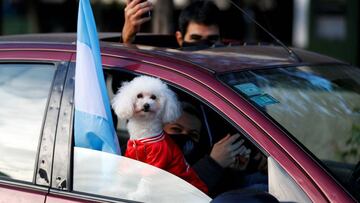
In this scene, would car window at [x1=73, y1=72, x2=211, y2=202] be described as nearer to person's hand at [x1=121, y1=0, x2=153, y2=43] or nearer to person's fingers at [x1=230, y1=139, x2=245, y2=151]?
person's fingers at [x1=230, y1=139, x2=245, y2=151]

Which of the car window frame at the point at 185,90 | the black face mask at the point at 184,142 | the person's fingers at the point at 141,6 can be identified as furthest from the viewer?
the black face mask at the point at 184,142

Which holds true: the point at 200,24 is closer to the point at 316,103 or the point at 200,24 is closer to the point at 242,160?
the point at 242,160

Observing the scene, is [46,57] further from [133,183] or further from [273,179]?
[273,179]

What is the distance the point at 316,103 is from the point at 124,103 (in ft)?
2.67

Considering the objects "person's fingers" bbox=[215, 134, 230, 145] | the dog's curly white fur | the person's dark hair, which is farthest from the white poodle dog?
the person's dark hair

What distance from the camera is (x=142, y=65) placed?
2.69 m

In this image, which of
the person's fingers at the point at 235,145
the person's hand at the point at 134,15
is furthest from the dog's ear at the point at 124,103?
the person's fingers at the point at 235,145

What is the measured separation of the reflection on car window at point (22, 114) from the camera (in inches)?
108

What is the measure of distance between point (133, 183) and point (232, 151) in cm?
57

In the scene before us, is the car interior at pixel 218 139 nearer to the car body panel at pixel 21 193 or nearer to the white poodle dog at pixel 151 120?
the white poodle dog at pixel 151 120

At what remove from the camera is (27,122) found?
2.78m

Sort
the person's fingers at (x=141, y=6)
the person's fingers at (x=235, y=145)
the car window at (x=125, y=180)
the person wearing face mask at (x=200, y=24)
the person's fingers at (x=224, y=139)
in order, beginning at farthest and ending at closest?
the person wearing face mask at (x=200, y=24) < the person's fingers at (x=141, y=6) < the person's fingers at (x=224, y=139) < the person's fingers at (x=235, y=145) < the car window at (x=125, y=180)

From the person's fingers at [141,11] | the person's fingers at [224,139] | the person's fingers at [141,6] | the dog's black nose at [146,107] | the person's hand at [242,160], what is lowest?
the person's hand at [242,160]

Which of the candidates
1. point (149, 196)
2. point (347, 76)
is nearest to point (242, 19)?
point (347, 76)
